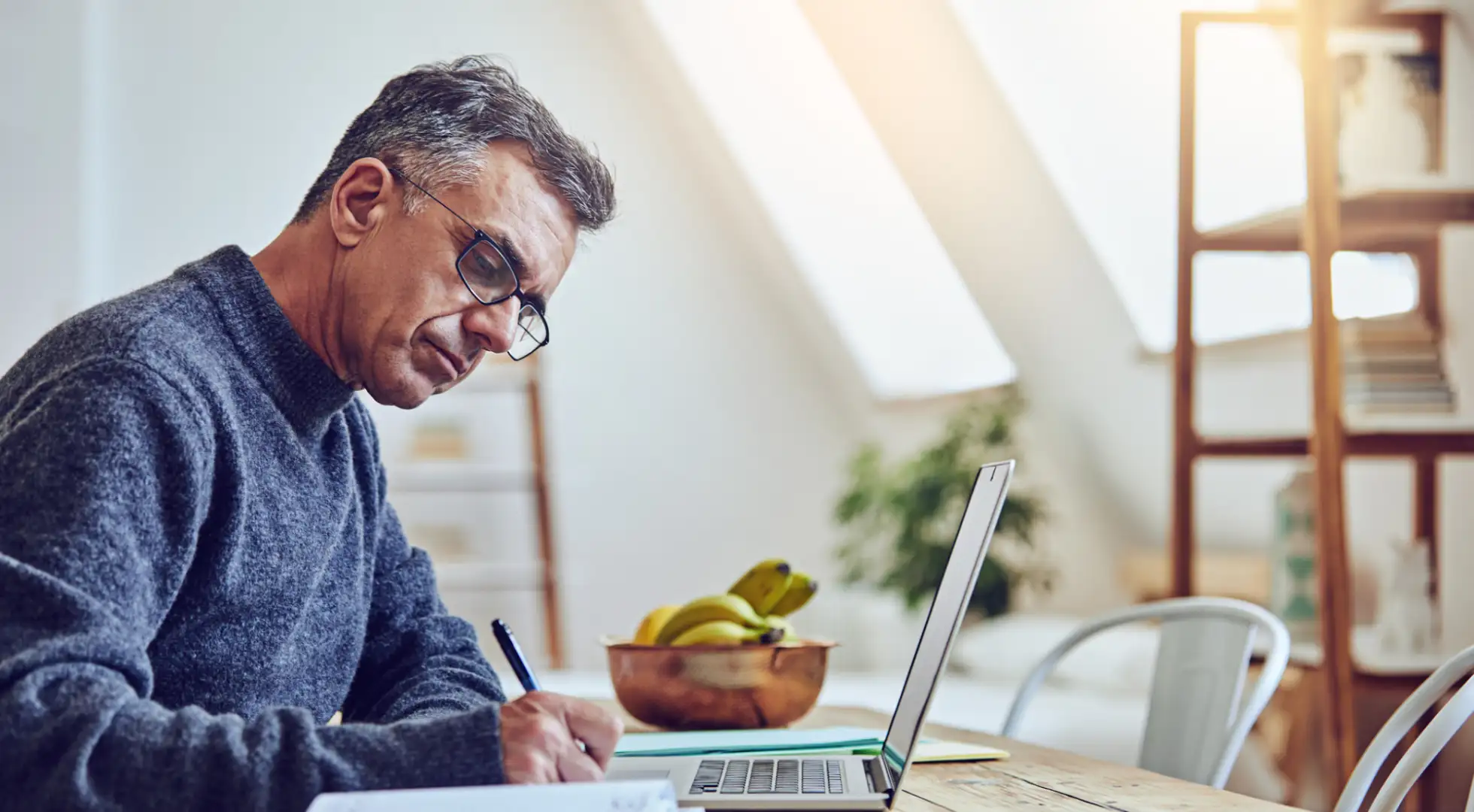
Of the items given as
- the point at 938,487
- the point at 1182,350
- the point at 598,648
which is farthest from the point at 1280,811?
the point at 598,648

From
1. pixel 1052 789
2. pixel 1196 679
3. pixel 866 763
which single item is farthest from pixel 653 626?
pixel 1196 679

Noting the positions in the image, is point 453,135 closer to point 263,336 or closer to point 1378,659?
point 263,336

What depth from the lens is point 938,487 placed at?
3662 mm

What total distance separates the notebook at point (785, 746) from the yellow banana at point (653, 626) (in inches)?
4.7

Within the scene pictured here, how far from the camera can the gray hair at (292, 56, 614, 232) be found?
3.59ft

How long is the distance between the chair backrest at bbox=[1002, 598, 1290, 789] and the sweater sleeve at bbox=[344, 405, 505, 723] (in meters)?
0.62

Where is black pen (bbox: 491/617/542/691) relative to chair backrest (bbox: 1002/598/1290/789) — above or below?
above

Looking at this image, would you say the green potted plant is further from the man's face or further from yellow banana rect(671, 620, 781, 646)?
the man's face

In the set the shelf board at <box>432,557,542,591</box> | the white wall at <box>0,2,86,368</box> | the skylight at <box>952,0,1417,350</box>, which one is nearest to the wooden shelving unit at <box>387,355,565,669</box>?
the shelf board at <box>432,557,542,591</box>

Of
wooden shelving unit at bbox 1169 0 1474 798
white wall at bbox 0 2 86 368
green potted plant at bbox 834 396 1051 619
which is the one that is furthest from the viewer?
white wall at bbox 0 2 86 368

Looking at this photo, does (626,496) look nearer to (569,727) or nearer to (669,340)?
(669,340)

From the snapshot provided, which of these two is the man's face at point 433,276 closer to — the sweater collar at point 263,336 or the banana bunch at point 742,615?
the sweater collar at point 263,336

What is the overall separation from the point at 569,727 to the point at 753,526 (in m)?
4.17

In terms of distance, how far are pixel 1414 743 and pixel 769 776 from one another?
467 millimetres
